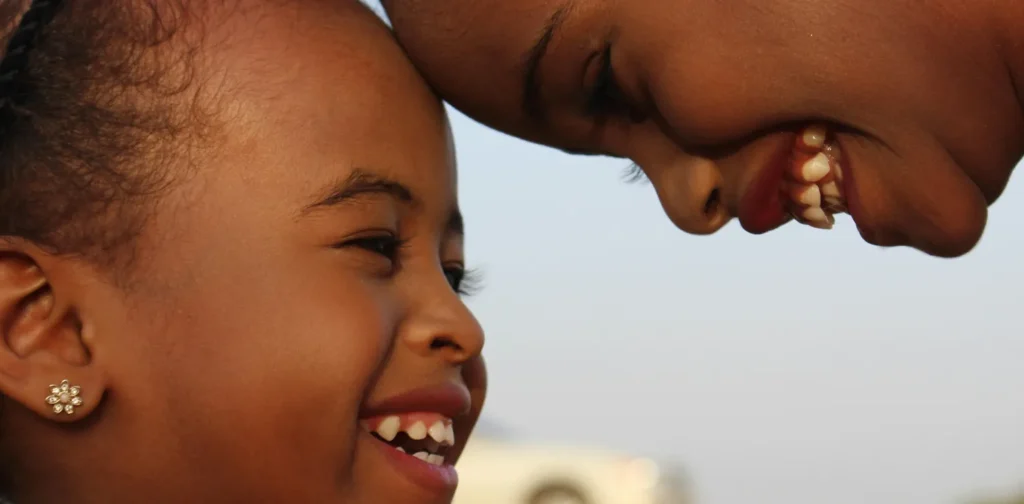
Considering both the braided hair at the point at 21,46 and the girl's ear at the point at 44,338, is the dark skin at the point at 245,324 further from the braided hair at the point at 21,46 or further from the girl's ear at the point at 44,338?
the braided hair at the point at 21,46

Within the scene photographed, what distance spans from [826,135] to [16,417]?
70 cm

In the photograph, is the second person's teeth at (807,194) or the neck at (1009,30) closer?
the neck at (1009,30)

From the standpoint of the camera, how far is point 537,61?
1.02 metres

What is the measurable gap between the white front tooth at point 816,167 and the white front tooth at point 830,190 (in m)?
0.01

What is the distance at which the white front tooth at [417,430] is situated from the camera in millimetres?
A: 1038

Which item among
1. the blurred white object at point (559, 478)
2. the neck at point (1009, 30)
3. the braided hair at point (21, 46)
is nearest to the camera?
the neck at point (1009, 30)

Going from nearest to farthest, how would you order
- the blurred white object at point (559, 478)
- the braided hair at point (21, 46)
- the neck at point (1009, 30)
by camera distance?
the neck at point (1009, 30) < the braided hair at point (21, 46) < the blurred white object at point (559, 478)

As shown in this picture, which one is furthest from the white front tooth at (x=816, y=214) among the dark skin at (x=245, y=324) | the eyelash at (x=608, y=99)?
the dark skin at (x=245, y=324)

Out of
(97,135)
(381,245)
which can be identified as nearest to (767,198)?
(381,245)

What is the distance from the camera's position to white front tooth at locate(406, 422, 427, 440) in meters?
1.04

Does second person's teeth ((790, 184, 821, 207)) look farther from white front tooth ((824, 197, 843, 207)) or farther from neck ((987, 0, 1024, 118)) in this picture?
neck ((987, 0, 1024, 118))

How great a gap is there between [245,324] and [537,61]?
318 millimetres

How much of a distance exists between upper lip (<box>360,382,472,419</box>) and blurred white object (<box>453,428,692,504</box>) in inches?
90.6

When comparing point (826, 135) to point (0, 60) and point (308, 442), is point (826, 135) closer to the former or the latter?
point (308, 442)
